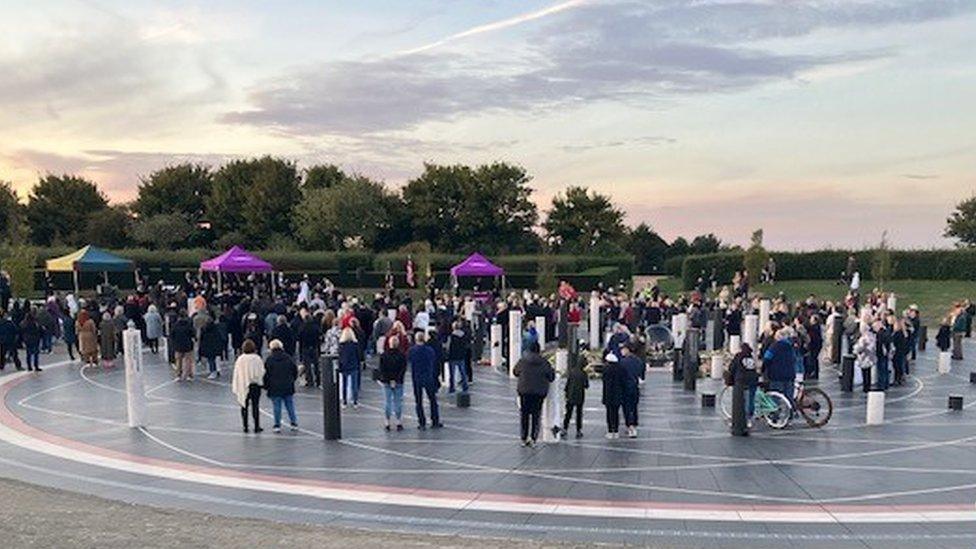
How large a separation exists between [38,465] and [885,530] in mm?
11974

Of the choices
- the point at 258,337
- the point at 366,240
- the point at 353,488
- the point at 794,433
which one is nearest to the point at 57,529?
Result: the point at 353,488

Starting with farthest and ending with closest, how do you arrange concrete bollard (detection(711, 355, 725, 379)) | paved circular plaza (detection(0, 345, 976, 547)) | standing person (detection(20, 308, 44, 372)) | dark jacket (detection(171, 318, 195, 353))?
standing person (detection(20, 308, 44, 372)) → concrete bollard (detection(711, 355, 725, 379)) → dark jacket (detection(171, 318, 195, 353)) → paved circular plaza (detection(0, 345, 976, 547))

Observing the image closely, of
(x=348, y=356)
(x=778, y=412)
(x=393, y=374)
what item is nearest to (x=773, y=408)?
(x=778, y=412)

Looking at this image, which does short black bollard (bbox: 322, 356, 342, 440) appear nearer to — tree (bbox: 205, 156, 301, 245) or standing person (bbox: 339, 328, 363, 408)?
standing person (bbox: 339, 328, 363, 408)

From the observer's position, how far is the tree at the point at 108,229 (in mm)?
75000

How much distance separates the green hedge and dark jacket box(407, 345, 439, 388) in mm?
45773

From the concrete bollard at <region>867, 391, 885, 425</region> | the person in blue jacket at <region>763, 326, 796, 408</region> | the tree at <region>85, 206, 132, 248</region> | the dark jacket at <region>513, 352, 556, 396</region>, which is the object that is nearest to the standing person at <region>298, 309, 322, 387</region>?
the dark jacket at <region>513, 352, 556, 396</region>

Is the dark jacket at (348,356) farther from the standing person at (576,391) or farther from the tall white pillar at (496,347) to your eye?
the tall white pillar at (496,347)

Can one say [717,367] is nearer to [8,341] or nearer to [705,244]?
[8,341]

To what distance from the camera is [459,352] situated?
19078mm

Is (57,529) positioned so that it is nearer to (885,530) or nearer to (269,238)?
(885,530)

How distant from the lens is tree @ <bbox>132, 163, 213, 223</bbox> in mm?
80375

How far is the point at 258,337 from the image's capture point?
2364 centimetres

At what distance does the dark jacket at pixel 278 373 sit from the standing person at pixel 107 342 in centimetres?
1154
